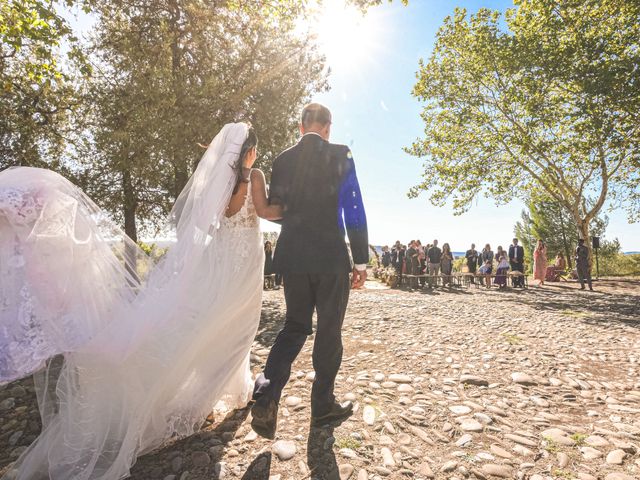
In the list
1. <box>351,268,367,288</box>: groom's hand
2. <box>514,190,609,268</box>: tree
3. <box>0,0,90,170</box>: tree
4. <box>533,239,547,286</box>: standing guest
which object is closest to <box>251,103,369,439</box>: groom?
<box>351,268,367,288</box>: groom's hand

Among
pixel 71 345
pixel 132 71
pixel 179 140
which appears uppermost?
pixel 132 71

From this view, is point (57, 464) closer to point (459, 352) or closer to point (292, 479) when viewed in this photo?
point (292, 479)

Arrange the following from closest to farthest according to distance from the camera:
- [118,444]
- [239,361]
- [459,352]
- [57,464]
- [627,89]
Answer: [57,464] → [118,444] → [239,361] → [459,352] → [627,89]

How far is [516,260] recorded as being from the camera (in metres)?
20.4

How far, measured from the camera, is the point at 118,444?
2.51 metres

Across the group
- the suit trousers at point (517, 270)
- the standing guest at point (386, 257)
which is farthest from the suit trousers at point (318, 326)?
the standing guest at point (386, 257)

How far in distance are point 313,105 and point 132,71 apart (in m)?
11.8

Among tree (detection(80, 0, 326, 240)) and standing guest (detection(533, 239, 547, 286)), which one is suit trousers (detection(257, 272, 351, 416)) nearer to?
tree (detection(80, 0, 326, 240))

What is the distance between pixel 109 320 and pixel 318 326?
63.2 inches

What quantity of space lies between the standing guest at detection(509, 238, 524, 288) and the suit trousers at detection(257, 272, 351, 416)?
20191mm

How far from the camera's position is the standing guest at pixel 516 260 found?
20170 millimetres

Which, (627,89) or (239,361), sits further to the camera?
(627,89)

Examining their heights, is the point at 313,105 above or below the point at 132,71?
below

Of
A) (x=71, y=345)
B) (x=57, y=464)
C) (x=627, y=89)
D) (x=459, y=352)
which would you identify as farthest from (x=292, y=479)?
(x=627, y=89)
